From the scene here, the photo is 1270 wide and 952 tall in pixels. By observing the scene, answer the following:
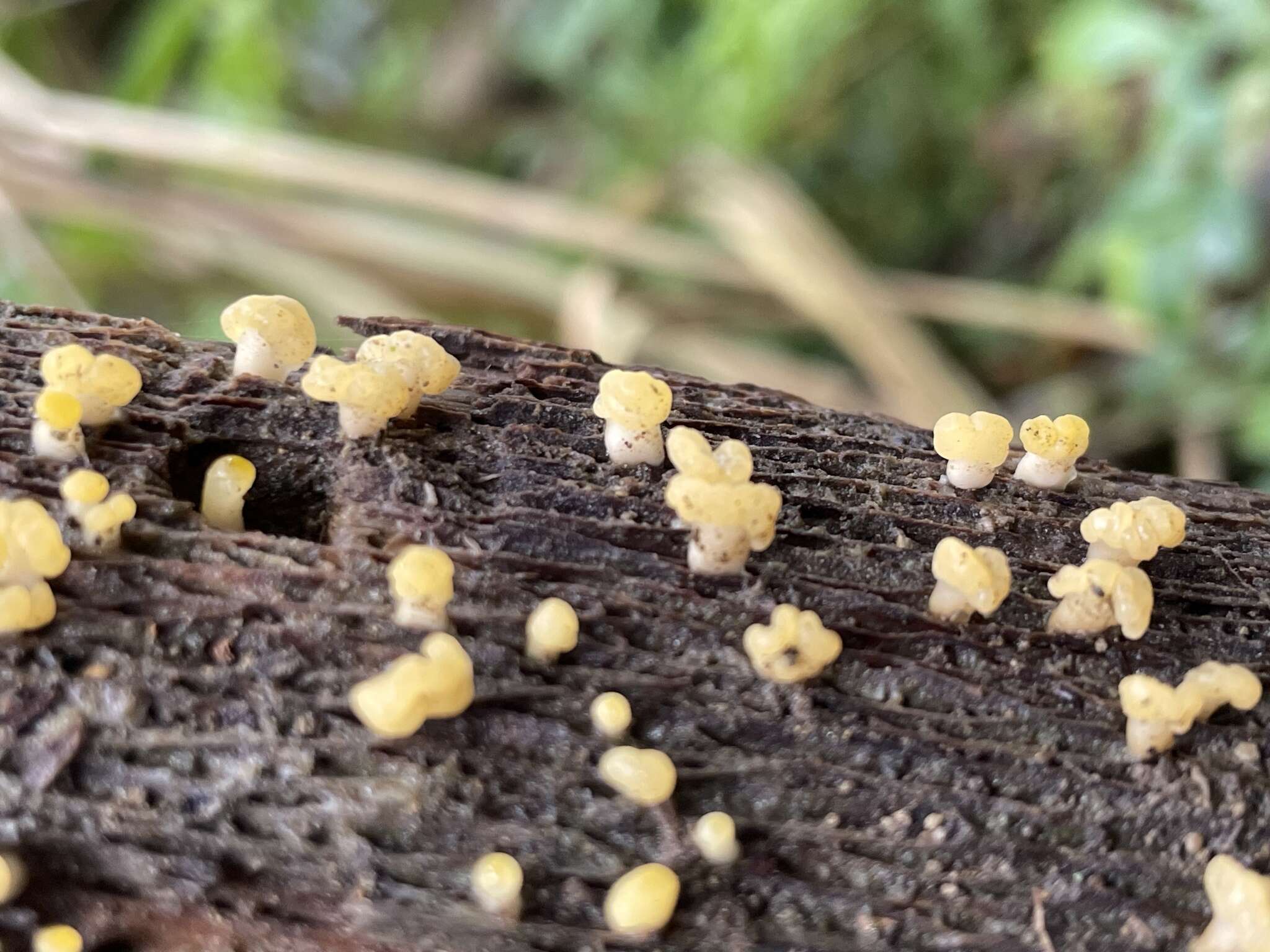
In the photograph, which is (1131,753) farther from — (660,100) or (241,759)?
(660,100)

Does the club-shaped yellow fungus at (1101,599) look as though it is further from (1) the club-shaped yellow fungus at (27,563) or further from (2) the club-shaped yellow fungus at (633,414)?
(1) the club-shaped yellow fungus at (27,563)

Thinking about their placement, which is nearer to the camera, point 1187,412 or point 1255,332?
point 1255,332

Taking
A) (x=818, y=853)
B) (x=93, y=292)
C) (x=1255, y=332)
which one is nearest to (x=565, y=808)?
(x=818, y=853)

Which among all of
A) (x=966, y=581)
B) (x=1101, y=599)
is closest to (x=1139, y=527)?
(x=1101, y=599)

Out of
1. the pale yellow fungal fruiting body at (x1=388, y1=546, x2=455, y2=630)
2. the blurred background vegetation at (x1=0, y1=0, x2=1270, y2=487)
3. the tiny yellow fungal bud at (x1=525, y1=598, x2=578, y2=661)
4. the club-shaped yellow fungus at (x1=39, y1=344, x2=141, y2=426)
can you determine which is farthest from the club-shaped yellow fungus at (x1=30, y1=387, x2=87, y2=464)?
the blurred background vegetation at (x1=0, y1=0, x2=1270, y2=487)

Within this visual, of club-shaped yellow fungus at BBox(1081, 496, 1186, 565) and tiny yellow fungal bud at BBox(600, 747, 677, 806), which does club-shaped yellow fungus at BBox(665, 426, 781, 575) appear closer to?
tiny yellow fungal bud at BBox(600, 747, 677, 806)

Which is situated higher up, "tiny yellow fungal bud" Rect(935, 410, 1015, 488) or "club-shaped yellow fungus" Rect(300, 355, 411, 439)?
"tiny yellow fungal bud" Rect(935, 410, 1015, 488)
